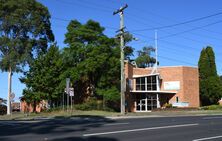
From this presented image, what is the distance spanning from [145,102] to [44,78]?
17292 mm

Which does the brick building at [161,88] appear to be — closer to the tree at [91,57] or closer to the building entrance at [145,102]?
the building entrance at [145,102]

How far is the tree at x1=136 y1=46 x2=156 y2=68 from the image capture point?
97.4m

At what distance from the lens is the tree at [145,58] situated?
97438mm

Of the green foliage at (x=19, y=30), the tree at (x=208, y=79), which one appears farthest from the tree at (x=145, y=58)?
the green foliage at (x=19, y=30)

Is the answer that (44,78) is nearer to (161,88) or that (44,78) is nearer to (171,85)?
(161,88)

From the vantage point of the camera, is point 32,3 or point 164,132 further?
point 32,3

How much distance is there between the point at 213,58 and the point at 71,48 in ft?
97.7

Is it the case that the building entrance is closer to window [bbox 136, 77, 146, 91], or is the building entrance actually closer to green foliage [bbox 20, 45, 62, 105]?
window [bbox 136, 77, 146, 91]

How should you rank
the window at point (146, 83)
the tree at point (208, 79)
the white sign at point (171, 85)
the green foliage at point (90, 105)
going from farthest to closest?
the tree at point (208, 79)
the white sign at point (171, 85)
the window at point (146, 83)
the green foliage at point (90, 105)

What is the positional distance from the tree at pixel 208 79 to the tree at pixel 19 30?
28587mm

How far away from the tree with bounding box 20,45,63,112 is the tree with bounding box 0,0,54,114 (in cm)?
310

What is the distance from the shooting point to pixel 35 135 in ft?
53.6

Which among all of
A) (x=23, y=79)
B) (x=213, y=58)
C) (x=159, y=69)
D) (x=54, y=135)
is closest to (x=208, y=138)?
(x=54, y=135)

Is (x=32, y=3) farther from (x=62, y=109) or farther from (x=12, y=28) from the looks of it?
(x=62, y=109)
